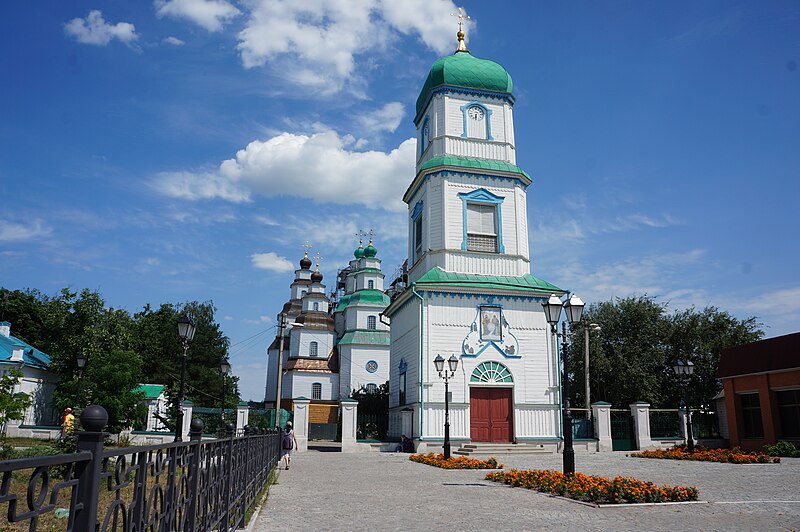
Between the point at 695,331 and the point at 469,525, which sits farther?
the point at 695,331

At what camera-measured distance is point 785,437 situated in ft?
71.4

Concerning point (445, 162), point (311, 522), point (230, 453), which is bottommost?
point (311, 522)

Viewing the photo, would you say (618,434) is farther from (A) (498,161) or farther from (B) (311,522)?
(B) (311,522)

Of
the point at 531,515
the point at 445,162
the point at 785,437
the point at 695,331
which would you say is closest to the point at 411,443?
the point at 445,162

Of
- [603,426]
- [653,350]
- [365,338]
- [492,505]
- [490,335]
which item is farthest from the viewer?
[365,338]

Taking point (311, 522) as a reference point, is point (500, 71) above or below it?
above

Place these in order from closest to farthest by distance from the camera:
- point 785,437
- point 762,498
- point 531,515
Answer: point 531,515 < point 762,498 < point 785,437

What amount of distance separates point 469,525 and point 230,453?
10.9 feet

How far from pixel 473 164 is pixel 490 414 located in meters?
10.3

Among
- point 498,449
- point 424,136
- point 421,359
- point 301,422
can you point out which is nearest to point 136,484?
point 498,449

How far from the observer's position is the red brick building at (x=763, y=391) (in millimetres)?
21500

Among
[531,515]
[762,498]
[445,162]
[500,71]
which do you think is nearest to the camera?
[531,515]

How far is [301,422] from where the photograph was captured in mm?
26594

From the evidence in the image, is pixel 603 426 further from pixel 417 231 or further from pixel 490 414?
pixel 417 231
